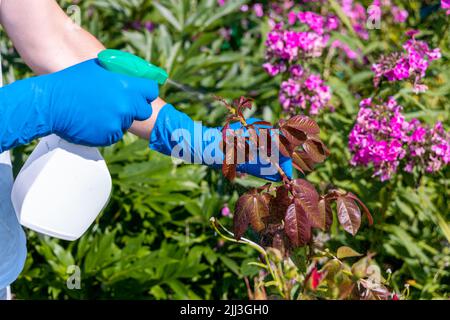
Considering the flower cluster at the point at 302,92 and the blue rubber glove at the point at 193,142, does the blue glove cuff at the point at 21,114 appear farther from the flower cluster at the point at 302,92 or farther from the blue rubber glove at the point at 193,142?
the flower cluster at the point at 302,92

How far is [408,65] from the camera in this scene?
2.12 metres

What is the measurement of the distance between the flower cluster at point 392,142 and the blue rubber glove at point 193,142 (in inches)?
21.1

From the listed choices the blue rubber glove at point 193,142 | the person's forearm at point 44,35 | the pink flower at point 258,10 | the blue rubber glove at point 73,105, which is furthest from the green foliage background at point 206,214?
the blue rubber glove at point 73,105

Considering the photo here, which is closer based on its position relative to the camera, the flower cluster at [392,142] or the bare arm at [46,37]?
the bare arm at [46,37]

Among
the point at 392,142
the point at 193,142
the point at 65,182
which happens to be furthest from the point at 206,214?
the point at 65,182

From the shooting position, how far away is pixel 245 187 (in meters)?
2.23

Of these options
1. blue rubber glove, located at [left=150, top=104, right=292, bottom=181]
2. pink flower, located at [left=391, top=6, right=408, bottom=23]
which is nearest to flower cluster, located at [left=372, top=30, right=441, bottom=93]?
blue rubber glove, located at [left=150, top=104, right=292, bottom=181]

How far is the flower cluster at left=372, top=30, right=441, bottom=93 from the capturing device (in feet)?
6.95

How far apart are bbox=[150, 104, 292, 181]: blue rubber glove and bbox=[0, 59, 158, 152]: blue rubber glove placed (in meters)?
0.16

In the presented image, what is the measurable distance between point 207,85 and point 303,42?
772 mm

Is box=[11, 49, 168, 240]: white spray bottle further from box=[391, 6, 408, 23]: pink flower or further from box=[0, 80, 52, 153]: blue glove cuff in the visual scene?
box=[391, 6, 408, 23]: pink flower

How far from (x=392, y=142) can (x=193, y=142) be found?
663 millimetres

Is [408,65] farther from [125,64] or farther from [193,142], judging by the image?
[125,64]

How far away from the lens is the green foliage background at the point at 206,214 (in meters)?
2.33
